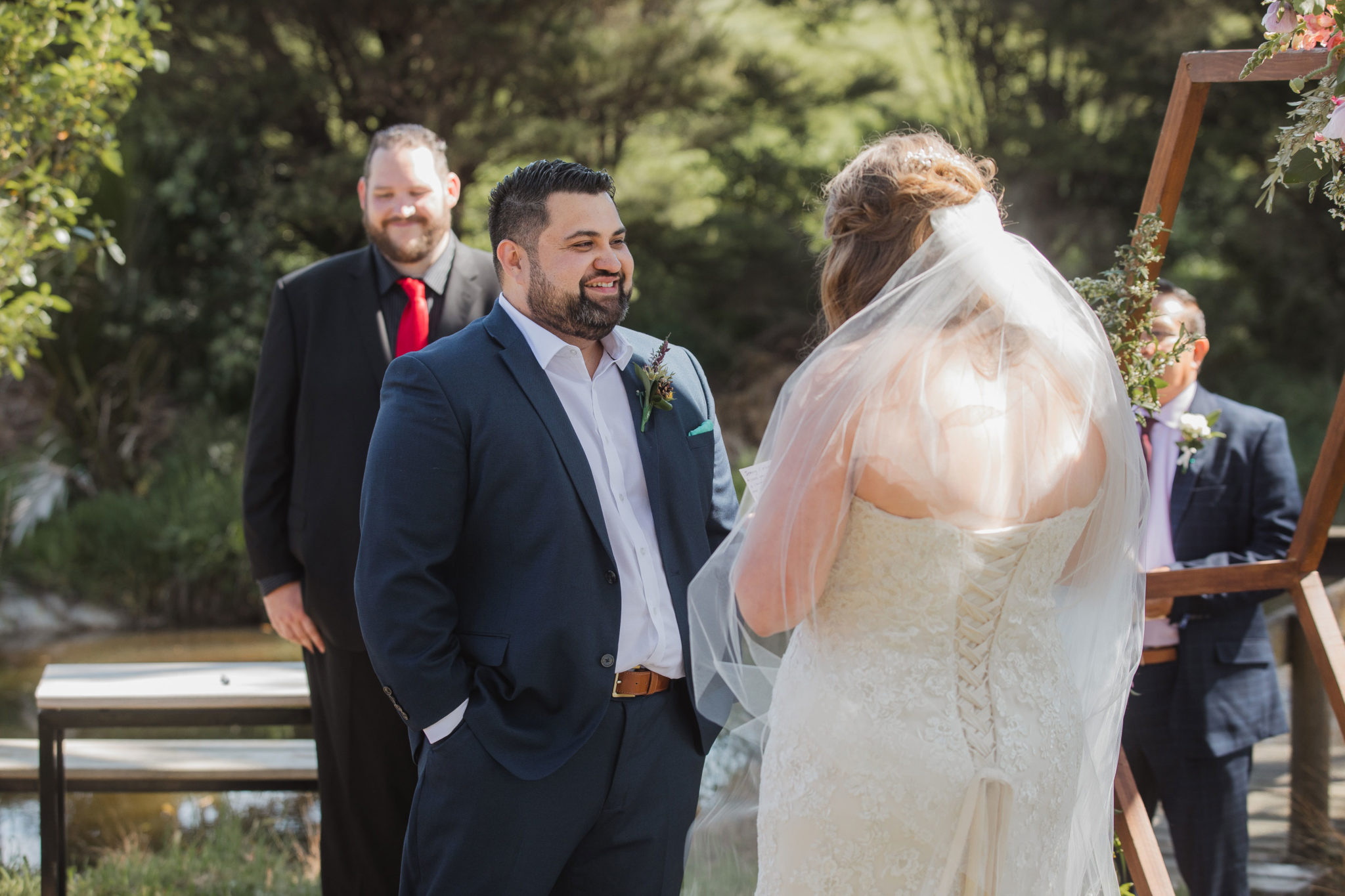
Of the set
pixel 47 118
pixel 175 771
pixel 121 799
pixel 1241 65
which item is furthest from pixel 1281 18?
pixel 121 799

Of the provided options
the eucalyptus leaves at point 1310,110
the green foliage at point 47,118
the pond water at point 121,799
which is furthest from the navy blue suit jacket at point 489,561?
the pond water at point 121,799

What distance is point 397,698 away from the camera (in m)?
2.23

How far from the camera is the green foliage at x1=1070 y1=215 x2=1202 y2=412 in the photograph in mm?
2621

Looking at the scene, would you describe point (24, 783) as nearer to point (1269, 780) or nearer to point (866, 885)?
point (866, 885)

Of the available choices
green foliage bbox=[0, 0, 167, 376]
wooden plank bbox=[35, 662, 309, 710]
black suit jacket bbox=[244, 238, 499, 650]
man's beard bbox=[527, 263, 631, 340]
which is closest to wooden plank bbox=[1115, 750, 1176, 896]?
man's beard bbox=[527, 263, 631, 340]

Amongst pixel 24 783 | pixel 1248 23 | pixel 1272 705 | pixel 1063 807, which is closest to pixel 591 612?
pixel 1063 807

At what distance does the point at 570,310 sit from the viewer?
95.7 inches

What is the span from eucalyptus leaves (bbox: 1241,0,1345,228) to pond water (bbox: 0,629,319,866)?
167 inches

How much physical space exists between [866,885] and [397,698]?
939mm

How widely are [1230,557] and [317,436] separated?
261 cm

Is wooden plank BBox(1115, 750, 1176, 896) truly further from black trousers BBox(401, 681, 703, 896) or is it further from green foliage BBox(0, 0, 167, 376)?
green foliage BBox(0, 0, 167, 376)

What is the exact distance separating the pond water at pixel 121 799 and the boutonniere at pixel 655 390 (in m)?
2.97

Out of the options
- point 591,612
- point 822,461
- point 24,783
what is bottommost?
point 24,783

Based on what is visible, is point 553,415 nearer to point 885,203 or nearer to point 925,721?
point 885,203
